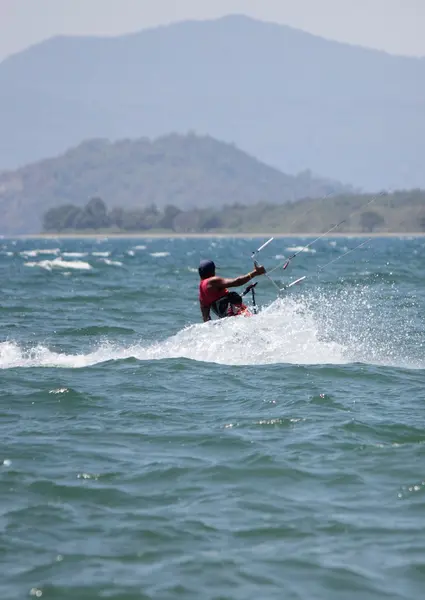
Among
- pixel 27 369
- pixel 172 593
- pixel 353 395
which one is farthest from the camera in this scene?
pixel 27 369

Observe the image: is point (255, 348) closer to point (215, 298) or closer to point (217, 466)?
point (215, 298)

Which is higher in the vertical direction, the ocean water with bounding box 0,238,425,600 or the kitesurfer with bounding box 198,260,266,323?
the kitesurfer with bounding box 198,260,266,323

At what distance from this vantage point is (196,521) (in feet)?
27.1

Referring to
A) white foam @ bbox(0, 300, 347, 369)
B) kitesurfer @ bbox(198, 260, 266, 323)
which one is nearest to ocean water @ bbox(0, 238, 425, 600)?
white foam @ bbox(0, 300, 347, 369)

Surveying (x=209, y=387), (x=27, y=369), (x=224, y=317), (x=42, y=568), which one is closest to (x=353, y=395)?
(x=209, y=387)

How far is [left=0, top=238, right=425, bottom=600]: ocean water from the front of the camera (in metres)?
7.29

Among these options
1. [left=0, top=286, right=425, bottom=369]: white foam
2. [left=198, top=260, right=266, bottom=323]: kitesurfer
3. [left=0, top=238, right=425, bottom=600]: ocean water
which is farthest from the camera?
[left=198, top=260, right=266, bottom=323]: kitesurfer

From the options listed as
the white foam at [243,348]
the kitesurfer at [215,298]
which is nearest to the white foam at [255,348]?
the white foam at [243,348]

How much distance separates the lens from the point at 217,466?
9.72 m

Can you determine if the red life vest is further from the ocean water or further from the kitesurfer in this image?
the ocean water

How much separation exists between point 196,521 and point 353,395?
567cm

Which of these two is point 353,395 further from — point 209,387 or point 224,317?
point 224,317

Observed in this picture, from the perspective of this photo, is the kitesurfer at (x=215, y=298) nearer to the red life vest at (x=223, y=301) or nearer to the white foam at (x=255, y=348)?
the red life vest at (x=223, y=301)

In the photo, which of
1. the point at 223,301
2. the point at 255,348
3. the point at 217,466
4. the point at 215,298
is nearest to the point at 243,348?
the point at 255,348
